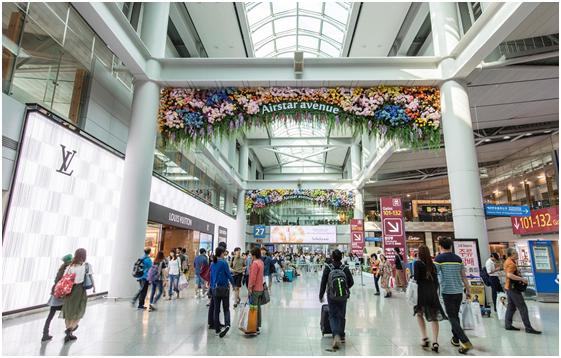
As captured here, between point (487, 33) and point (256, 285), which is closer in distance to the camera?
point (256, 285)

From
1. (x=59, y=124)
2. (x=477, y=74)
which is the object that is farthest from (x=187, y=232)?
(x=477, y=74)

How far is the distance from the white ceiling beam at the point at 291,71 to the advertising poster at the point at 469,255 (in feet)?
15.1

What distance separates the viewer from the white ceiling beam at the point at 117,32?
6875mm

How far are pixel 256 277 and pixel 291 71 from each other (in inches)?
248

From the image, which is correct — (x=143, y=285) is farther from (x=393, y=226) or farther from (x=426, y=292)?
(x=393, y=226)

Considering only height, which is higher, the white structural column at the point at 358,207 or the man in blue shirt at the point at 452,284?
the white structural column at the point at 358,207

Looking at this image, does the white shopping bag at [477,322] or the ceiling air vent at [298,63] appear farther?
the ceiling air vent at [298,63]

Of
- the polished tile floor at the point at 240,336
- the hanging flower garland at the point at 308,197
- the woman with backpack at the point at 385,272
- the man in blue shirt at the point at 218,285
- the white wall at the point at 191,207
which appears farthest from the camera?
the hanging flower garland at the point at 308,197

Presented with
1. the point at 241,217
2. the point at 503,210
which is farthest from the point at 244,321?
the point at 241,217

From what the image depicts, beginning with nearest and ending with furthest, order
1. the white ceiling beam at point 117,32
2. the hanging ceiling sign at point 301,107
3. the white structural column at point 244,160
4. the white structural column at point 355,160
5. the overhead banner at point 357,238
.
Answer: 1. the white ceiling beam at point 117,32
2. the hanging ceiling sign at point 301,107
3. the overhead banner at point 357,238
4. the white structural column at point 355,160
5. the white structural column at point 244,160

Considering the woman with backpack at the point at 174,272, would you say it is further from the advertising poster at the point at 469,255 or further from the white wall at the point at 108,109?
the advertising poster at the point at 469,255

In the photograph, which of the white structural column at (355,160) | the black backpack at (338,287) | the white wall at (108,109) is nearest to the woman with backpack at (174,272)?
the white wall at (108,109)

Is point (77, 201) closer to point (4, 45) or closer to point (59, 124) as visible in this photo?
point (59, 124)

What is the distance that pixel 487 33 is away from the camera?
721cm
